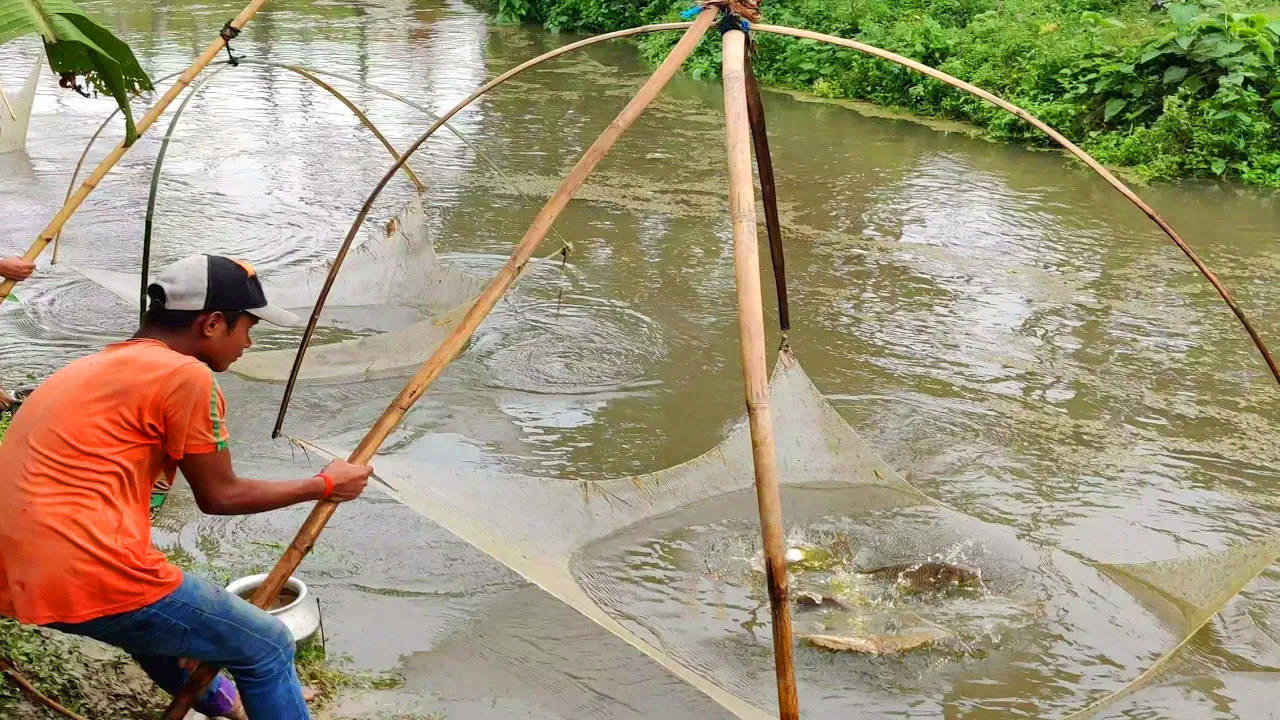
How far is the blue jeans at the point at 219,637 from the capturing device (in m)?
1.82

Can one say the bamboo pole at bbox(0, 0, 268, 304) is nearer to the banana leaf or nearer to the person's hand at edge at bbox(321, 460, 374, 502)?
the banana leaf

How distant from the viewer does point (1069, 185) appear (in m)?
7.70

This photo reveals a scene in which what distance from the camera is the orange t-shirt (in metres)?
1.74

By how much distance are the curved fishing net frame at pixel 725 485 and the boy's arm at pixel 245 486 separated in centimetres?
7

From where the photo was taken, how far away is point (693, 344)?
5125mm

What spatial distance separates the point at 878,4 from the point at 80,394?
403 inches

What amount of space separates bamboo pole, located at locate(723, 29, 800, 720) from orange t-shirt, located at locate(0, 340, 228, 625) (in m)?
0.83

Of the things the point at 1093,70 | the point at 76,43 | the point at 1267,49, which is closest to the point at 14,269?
the point at 76,43

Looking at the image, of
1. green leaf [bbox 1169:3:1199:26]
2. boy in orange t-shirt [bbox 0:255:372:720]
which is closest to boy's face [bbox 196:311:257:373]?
boy in orange t-shirt [bbox 0:255:372:720]

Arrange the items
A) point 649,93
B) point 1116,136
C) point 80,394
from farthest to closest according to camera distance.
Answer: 1. point 1116,136
2. point 649,93
3. point 80,394

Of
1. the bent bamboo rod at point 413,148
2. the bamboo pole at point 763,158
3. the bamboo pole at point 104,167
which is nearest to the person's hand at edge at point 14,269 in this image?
the bamboo pole at point 104,167

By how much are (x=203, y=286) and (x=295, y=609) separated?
102cm

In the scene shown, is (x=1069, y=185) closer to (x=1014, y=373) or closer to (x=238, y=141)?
(x=1014, y=373)

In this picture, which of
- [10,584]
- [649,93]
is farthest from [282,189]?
[10,584]
